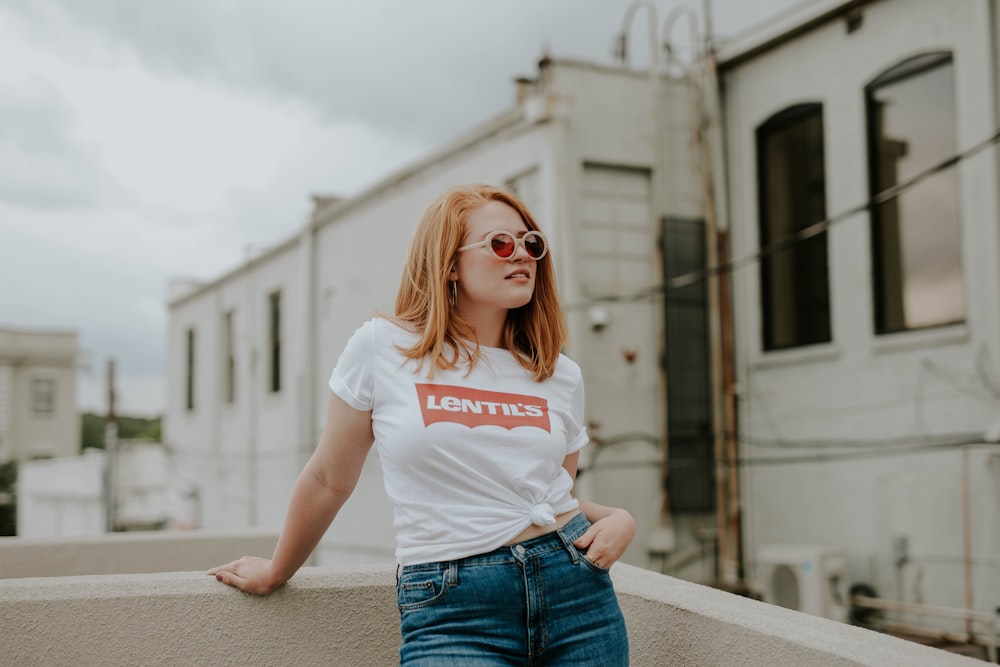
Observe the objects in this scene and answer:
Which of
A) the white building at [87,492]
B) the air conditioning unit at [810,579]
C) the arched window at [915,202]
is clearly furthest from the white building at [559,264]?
the white building at [87,492]

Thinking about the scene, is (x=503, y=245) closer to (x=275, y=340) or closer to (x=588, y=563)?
(x=588, y=563)

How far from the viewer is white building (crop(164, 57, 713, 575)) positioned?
31.4 feet

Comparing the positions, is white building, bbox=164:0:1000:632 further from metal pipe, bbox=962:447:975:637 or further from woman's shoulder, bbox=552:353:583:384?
woman's shoulder, bbox=552:353:583:384

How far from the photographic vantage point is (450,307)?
6.86ft

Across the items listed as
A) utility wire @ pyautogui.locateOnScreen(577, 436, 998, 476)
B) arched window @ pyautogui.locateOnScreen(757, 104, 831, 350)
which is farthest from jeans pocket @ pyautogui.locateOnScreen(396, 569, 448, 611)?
arched window @ pyautogui.locateOnScreen(757, 104, 831, 350)

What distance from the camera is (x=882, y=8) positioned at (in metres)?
8.45

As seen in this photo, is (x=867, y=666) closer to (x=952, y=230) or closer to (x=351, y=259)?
(x=952, y=230)

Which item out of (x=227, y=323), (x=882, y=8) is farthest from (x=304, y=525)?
(x=227, y=323)

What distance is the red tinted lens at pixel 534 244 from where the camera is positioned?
209cm

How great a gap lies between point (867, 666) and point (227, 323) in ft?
68.4

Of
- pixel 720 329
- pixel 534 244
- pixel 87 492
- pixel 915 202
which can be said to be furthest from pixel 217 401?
pixel 534 244

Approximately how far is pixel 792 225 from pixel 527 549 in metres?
8.29

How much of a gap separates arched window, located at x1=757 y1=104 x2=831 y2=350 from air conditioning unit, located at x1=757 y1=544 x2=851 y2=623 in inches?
80.3

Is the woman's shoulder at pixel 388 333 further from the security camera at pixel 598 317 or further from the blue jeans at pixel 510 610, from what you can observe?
the security camera at pixel 598 317
